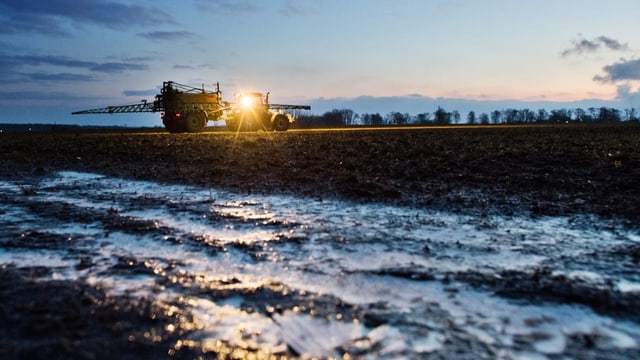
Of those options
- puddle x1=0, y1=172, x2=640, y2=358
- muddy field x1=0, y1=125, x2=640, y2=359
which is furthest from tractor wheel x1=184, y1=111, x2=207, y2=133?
puddle x1=0, y1=172, x2=640, y2=358

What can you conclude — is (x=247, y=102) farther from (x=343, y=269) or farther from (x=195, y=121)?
(x=343, y=269)

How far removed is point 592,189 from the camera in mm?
8039

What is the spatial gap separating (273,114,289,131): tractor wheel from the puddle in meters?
23.1

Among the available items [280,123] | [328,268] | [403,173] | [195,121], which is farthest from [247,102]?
[328,268]

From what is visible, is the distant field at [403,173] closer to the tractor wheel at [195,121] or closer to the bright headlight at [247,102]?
the tractor wheel at [195,121]

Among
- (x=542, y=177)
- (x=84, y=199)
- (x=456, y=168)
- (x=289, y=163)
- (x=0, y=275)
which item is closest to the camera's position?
(x=0, y=275)

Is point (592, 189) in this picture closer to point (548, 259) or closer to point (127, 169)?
point (548, 259)

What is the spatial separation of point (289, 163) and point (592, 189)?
6536 mm

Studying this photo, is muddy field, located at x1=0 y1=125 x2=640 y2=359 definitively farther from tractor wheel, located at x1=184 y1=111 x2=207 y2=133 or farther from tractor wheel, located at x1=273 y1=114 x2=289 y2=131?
tractor wheel, located at x1=273 y1=114 x2=289 y2=131

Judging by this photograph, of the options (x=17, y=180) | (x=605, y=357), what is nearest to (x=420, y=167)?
(x=605, y=357)

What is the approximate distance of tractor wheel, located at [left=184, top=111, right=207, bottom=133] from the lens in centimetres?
2809

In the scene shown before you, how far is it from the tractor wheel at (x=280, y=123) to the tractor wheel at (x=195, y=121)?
4.30m

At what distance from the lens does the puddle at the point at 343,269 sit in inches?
117

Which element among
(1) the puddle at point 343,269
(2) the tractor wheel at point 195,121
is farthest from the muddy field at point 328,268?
(2) the tractor wheel at point 195,121
